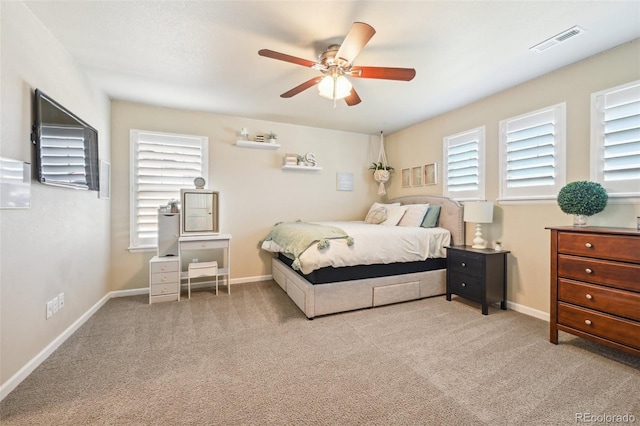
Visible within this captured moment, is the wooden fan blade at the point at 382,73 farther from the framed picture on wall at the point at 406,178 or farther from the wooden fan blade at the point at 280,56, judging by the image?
the framed picture on wall at the point at 406,178

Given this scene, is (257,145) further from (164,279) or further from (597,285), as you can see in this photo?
(597,285)

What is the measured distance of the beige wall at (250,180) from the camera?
11.7ft

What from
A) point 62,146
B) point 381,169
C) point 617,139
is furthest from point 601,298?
point 62,146

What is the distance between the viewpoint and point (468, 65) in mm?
2604

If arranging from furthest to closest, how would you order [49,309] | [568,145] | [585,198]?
[568,145]
[585,198]
[49,309]

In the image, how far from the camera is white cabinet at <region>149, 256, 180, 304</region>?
3.24m

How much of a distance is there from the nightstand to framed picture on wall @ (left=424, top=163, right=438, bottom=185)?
1.29 metres

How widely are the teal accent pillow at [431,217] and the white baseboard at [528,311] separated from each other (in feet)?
4.23

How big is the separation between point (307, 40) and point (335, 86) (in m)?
0.42

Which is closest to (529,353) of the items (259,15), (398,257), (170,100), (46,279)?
(398,257)

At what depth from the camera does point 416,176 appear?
450cm

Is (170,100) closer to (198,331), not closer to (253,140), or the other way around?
(253,140)

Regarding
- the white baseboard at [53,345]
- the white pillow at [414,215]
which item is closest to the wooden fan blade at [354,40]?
the white pillow at [414,215]

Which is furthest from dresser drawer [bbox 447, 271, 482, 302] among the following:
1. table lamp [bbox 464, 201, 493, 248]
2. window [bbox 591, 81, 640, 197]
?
window [bbox 591, 81, 640, 197]
